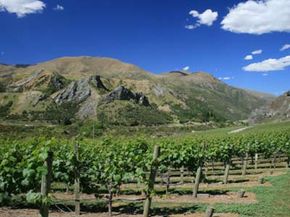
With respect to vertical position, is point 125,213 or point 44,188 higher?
point 44,188

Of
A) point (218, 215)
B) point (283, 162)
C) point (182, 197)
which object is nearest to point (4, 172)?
point (218, 215)

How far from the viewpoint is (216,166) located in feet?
138

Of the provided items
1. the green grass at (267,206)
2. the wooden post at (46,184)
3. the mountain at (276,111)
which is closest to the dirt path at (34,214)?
the green grass at (267,206)

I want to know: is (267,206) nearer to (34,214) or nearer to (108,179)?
(108,179)

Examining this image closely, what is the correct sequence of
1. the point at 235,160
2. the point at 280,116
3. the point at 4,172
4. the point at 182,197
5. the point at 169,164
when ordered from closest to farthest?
the point at 4,172 < the point at 182,197 < the point at 169,164 < the point at 235,160 < the point at 280,116

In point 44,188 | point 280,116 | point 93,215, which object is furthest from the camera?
point 280,116

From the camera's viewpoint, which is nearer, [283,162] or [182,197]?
[182,197]

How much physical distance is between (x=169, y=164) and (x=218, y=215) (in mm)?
8567

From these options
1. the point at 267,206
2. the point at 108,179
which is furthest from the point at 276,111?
the point at 108,179

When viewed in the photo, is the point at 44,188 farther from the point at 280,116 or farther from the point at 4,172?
the point at 280,116

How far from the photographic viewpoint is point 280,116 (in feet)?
462

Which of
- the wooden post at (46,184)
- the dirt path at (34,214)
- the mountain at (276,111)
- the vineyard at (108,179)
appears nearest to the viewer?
the wooden post at (46,184)

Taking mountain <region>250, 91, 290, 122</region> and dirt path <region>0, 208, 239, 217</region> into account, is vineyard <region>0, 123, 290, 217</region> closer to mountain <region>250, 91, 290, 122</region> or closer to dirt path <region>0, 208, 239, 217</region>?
dirt path <region>0, 208, 239, 217</region>

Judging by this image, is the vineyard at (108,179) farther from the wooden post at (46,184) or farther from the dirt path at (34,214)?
the dirt path at (34,214)
